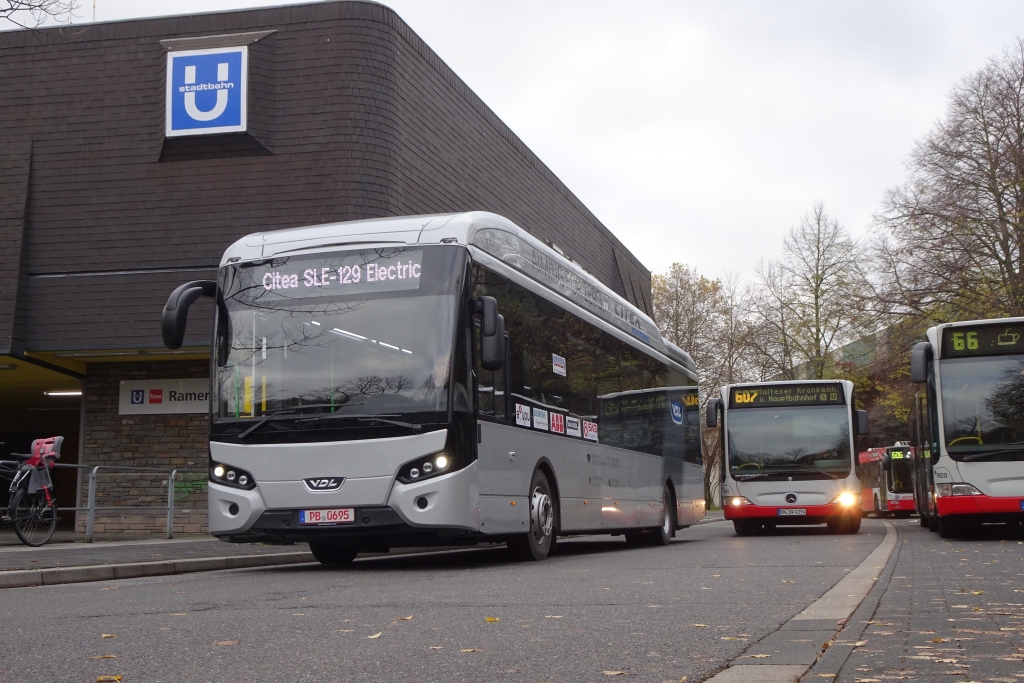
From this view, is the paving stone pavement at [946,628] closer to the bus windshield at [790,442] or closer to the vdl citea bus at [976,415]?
the vdl citea bus at [976,415]

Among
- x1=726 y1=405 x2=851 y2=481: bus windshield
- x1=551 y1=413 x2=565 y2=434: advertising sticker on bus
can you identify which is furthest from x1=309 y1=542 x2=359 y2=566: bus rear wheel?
x1=726 y1=405 x2=851 y2=481: bus windshield

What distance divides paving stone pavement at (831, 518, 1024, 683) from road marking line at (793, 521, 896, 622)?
17 cm

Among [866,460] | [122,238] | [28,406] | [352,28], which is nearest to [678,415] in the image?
[352,28]

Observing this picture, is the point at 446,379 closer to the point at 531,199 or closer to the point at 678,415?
the point at 678,415

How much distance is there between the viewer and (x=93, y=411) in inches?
865

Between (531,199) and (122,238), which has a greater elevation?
(531,199)

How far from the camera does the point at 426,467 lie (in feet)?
34.6

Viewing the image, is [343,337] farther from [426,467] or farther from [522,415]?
[522,415]

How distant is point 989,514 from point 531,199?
1554 cm

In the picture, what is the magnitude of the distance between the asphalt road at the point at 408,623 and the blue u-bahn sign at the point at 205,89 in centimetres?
1177

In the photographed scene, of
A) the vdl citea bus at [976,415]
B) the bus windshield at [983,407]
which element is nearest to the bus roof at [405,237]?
the vdl citea bus at [976,415]

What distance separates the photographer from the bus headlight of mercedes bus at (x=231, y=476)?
10930mm

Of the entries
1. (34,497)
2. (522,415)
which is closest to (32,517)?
(34,497)

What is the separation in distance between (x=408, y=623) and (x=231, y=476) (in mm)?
4910
